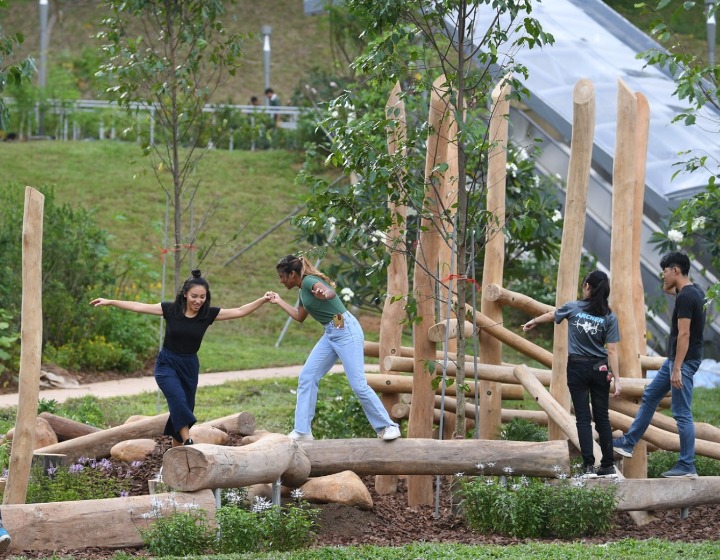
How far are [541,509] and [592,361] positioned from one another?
44.9 inches

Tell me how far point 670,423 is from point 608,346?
1.40 metres

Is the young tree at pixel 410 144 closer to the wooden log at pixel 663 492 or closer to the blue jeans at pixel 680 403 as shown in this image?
the wooden log at pixel 663 492

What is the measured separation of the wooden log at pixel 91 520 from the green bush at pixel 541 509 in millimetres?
1723

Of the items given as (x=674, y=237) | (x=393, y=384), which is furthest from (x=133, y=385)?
(x=674, y=237)

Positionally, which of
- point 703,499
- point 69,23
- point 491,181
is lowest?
point 703,499

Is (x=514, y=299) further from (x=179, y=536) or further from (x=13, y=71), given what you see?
(x=13, y=71)

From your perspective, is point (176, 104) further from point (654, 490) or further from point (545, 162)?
point (545, 162)

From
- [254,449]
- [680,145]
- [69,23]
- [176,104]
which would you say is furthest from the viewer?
[69,23]

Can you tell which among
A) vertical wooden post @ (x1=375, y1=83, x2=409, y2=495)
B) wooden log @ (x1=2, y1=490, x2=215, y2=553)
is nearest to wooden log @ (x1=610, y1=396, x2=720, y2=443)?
vertical wooden post @ (x1=375, y1=83, x2=409, y2=495)

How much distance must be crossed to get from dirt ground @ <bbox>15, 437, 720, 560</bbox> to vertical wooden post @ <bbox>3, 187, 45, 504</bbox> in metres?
0.85

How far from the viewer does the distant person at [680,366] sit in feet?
25.1

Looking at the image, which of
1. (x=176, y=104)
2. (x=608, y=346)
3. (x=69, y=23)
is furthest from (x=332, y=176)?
(x=69, y=23)

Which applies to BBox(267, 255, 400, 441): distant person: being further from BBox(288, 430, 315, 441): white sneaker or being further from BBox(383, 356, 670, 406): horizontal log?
BBox(383, 356, 670, 406): horizontal log

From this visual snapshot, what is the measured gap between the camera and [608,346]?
25.1 ft
